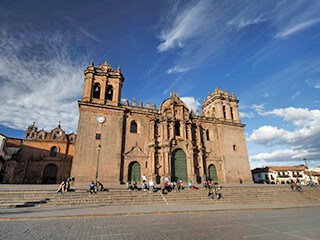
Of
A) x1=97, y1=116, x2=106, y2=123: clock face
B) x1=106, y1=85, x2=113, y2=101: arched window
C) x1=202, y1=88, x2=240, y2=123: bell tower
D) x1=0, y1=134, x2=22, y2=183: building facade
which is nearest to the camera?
x1=97, y1=116, x2=106, y2=123: clock face

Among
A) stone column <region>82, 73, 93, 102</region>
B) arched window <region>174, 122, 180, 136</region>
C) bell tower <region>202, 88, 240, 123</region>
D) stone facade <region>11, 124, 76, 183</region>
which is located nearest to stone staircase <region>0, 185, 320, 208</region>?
arched window <region>174, 122, 180, 136</region>

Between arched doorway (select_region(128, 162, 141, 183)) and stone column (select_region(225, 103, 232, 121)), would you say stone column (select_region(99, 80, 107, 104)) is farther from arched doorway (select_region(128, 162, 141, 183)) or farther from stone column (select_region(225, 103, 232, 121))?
stone column (select_region(225, 103, 232, 121))

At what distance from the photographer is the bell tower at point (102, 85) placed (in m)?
26.5

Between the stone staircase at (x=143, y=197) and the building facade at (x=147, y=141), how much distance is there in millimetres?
6825

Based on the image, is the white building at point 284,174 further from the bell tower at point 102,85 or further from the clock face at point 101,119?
the clock face at point 101,119

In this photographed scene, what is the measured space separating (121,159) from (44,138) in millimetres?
19932

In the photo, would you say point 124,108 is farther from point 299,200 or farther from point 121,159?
point 299,200

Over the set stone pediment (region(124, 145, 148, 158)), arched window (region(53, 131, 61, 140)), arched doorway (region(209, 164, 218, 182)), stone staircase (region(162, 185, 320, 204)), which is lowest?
stone staircase (region(162, 185, 320, 204))

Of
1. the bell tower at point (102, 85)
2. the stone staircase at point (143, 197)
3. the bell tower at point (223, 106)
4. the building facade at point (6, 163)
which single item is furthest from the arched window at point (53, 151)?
the bell tower at point (223, 106)

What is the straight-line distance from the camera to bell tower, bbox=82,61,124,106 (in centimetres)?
2653

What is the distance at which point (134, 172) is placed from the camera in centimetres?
2475

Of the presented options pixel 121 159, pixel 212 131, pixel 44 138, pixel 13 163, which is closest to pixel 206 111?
pixel 212 131

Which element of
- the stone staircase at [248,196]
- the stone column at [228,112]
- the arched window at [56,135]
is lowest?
the stone staircase at [248,196]

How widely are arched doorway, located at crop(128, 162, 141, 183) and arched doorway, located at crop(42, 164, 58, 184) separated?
16908 mm
